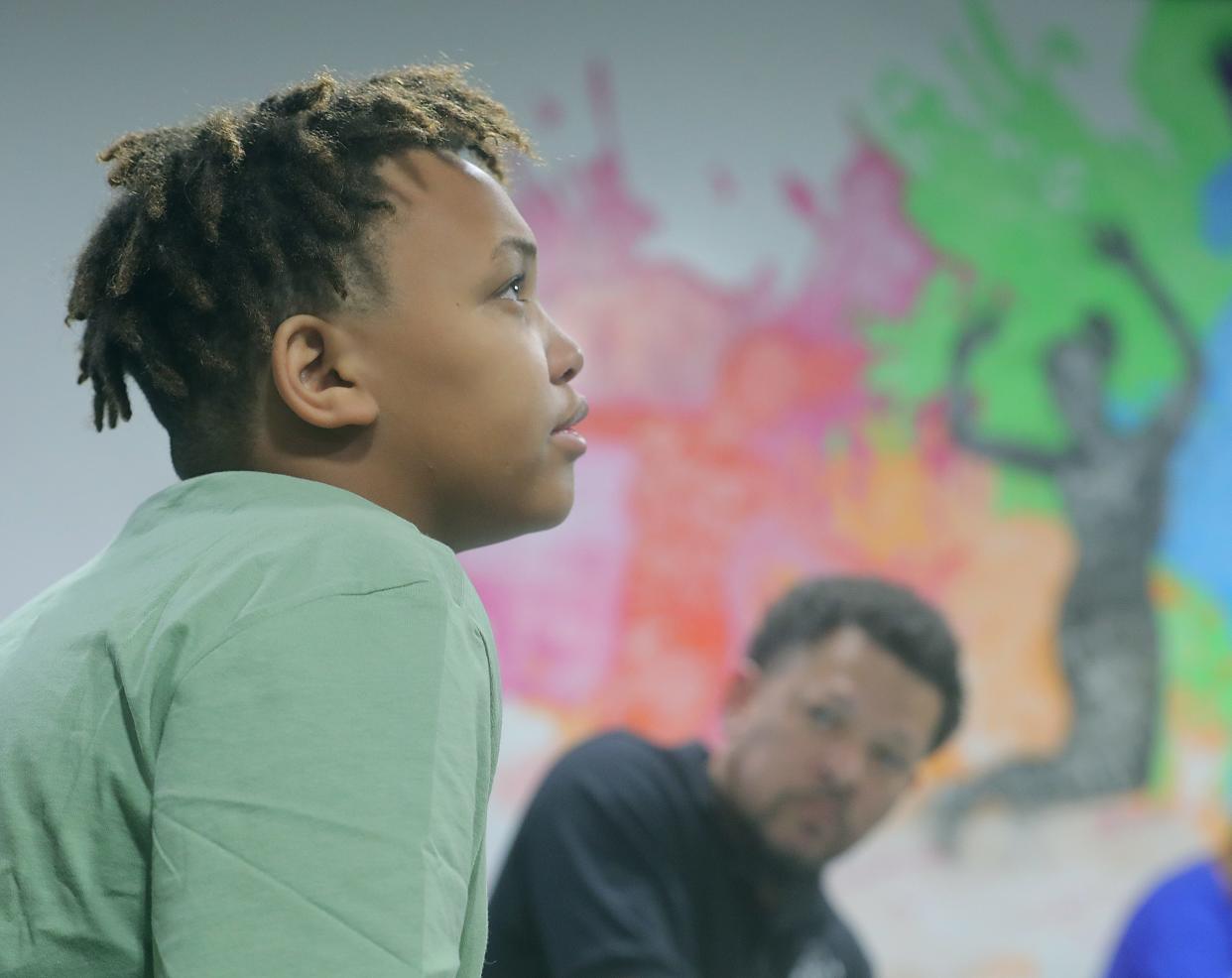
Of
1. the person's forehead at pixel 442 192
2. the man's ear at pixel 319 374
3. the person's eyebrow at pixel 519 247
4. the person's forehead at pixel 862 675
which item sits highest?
the person's forehead at pixel 442 192

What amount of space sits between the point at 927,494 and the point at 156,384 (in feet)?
5.07

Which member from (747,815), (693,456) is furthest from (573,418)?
(693,456)

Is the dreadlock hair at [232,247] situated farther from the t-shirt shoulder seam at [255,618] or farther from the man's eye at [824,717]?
the man's eye at [824,717]

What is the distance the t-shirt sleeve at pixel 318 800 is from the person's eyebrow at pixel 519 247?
0.23 m

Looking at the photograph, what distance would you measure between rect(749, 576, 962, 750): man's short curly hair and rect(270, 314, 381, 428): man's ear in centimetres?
97

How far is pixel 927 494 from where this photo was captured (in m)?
2.01

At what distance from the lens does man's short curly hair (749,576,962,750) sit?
4.82ft

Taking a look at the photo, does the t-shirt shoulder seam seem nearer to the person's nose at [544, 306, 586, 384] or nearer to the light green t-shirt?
the light green t-shirt

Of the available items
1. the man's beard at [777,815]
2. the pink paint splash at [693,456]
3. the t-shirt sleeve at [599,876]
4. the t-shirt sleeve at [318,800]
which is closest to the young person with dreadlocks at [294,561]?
the t-shirt sleeve at [318,800]

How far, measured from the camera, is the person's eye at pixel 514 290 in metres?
0.63

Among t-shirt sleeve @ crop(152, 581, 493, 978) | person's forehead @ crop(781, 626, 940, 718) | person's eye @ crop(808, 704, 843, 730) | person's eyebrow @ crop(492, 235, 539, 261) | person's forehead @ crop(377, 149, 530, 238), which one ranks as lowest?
person's eye @ crop(808, 704, 843, 730)

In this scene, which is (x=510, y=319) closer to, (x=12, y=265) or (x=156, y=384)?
(x=156, y=384)

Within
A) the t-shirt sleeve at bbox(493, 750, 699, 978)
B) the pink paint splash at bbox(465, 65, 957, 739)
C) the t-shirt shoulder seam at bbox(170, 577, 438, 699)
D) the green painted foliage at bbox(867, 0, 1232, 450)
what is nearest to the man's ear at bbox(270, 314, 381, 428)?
the t-shirt shoulder seam at bbox(170, 577, 438, 699)

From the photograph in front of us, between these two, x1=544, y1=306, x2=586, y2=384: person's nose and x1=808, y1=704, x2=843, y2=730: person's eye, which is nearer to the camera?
x1=544, y1=306, x2=586, y2=384: person's nose
